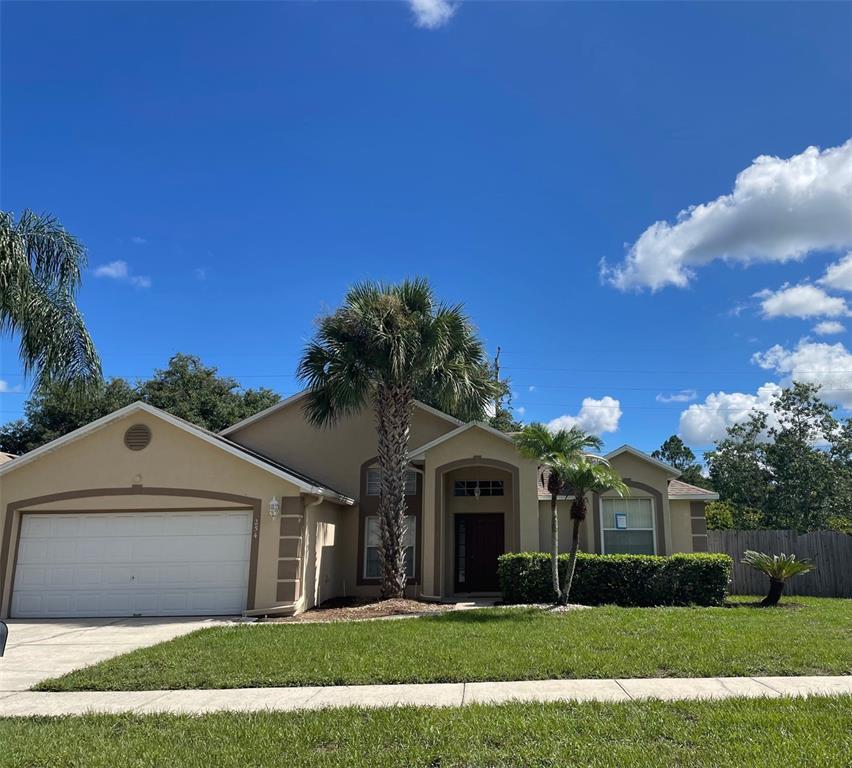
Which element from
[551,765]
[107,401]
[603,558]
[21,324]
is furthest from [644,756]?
[107,401]

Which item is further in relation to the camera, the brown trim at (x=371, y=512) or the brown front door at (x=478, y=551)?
the brown front door at (x=478, y=551)

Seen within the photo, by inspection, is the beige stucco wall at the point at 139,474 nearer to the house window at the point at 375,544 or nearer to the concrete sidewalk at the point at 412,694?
the house window at the point at 375,544

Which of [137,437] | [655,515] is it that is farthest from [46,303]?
[655,515]

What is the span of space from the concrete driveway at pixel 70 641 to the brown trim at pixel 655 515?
32.4 ft

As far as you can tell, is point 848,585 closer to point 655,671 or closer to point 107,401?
point 655,671

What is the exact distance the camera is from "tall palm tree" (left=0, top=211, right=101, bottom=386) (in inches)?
522

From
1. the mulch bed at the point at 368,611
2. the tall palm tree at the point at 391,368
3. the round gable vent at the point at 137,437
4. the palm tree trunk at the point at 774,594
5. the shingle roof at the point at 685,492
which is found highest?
the tall palm tree at the point at 391,368

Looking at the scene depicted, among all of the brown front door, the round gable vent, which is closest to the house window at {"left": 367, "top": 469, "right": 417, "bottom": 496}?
the brown front door

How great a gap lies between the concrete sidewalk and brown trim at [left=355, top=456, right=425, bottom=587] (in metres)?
10.8

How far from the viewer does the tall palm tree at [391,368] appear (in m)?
16.0

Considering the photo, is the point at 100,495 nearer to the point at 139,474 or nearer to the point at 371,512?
the point at 139,474

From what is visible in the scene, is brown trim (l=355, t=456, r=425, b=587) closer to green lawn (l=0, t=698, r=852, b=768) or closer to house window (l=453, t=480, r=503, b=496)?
house window (l=453, t=480, r=503, b=496)

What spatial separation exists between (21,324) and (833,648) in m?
15.3

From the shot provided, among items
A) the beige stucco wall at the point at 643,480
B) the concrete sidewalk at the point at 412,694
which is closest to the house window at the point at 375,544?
the beige stucco wall at the point at 643,480
